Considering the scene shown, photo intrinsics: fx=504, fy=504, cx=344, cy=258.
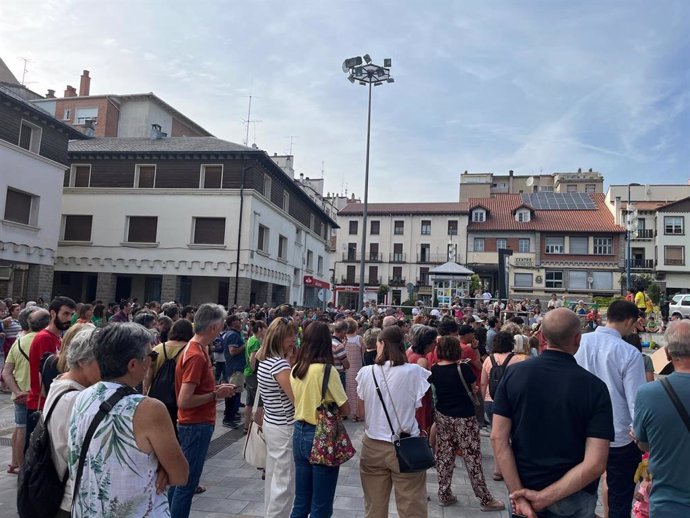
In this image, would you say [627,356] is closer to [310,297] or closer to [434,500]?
[434,500]

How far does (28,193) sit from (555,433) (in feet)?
80.6

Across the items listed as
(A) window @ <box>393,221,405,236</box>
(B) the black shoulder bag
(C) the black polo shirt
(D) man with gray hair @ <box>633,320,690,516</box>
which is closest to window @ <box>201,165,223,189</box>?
(B) the black shoulder bag

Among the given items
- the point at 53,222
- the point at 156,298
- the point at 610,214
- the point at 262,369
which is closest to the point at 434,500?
the point at 262,369

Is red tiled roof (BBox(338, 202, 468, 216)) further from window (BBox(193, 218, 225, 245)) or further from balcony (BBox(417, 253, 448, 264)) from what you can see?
window (BBox(193, 218, 225, 245))

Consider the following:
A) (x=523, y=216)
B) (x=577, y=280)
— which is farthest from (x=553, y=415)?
(x=523, y=216)

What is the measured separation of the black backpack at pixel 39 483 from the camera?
2.38m

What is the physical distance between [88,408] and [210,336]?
2.12m

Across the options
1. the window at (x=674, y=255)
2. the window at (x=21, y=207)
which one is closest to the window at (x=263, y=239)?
the window at (x=21, y=207)

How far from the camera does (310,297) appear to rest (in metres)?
39.2

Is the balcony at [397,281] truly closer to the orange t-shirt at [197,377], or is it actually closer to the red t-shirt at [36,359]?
the red t-shirt at [36,359]

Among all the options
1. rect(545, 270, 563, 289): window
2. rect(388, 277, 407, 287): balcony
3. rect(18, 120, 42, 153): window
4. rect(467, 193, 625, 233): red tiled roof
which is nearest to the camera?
rect(18, 120, 42, 153): window

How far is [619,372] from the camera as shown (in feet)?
13.2

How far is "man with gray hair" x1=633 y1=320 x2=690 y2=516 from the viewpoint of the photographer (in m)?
2.67

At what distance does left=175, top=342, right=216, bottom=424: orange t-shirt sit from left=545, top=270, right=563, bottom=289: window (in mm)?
48385
